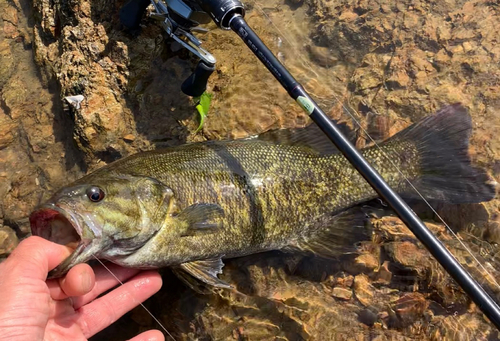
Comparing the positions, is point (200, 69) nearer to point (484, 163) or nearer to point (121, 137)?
point (121, 137)

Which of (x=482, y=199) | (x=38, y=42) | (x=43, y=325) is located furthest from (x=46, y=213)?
(x=482, y=199)

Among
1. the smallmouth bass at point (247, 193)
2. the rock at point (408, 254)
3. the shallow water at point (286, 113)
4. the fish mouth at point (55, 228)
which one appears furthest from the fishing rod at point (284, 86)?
the fish mouth at point (55, 228)

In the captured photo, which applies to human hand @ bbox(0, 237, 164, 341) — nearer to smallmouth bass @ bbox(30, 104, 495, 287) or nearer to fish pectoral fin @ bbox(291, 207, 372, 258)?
smallmouth bass @ bbox(30, 104, 495, 287)

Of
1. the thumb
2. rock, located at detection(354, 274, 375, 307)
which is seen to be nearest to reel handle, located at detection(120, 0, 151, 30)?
the thumb

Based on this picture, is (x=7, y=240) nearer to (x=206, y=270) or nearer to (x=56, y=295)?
(x=56, y=295)

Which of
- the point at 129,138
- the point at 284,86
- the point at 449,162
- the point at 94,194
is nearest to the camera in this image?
the point at 284,86

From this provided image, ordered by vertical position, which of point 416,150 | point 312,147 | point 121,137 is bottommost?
point 121,137

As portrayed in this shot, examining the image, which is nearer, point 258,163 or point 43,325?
point 43,325

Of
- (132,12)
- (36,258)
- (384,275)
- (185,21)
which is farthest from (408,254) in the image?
(132,12)
